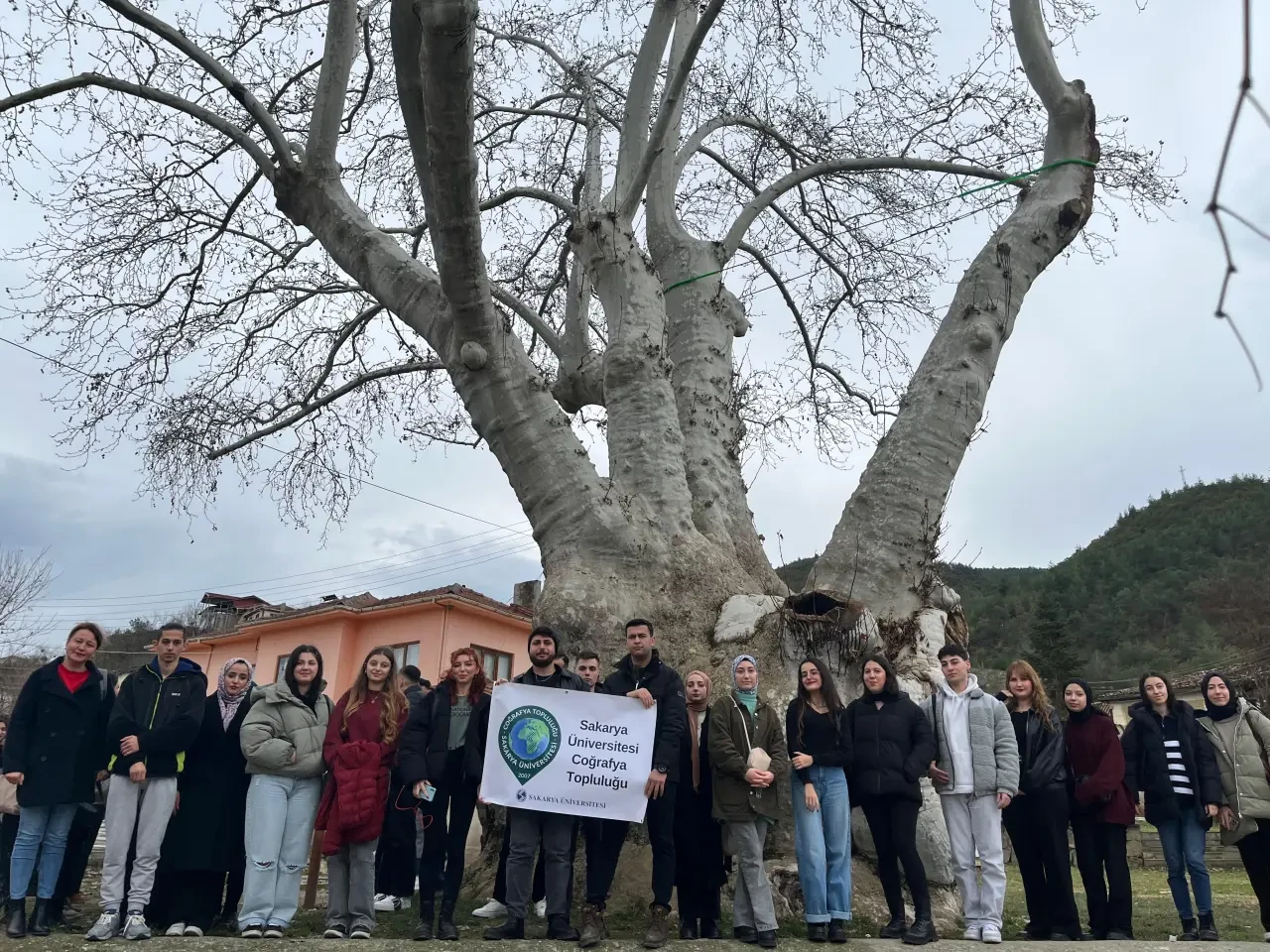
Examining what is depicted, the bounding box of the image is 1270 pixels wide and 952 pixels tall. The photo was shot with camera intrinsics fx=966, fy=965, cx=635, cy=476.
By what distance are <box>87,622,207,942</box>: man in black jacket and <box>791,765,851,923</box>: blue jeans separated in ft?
10.5

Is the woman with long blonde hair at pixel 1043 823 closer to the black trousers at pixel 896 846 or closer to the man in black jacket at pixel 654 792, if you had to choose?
the black trousers at pixel 896 846

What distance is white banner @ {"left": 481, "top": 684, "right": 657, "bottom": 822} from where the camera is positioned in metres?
5.04

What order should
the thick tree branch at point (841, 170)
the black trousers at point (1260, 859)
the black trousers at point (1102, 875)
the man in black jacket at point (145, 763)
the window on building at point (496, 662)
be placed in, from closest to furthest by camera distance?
the man in black jacket at point (145, 763) < the black trousers at point (1102, 875) < the black trousers at point (1260, 859) < the thick tree branch at point (841, 170) < the window on building at point (496, 662)

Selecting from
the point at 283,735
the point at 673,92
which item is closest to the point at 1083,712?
the point at 283,735

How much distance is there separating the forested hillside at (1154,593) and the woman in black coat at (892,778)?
27.5 metres

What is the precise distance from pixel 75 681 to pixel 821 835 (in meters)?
4.00

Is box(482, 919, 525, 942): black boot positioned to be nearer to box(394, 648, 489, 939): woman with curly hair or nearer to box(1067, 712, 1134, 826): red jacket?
box(394, 648, 489, 939): woman with curly hair

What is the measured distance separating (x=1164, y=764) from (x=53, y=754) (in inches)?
244

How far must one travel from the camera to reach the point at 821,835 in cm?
505

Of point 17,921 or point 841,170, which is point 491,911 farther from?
point 841,170

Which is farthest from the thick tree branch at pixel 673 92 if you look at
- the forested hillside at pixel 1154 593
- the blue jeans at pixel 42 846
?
the forested hillside at pixel 1154 593

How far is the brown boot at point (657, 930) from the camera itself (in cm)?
455

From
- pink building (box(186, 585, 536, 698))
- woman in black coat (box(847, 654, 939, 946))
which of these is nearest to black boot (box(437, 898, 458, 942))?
woman in black coat (box(847, 654, 939, 946))

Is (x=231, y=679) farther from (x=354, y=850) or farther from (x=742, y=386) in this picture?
(x=742, y=386)
